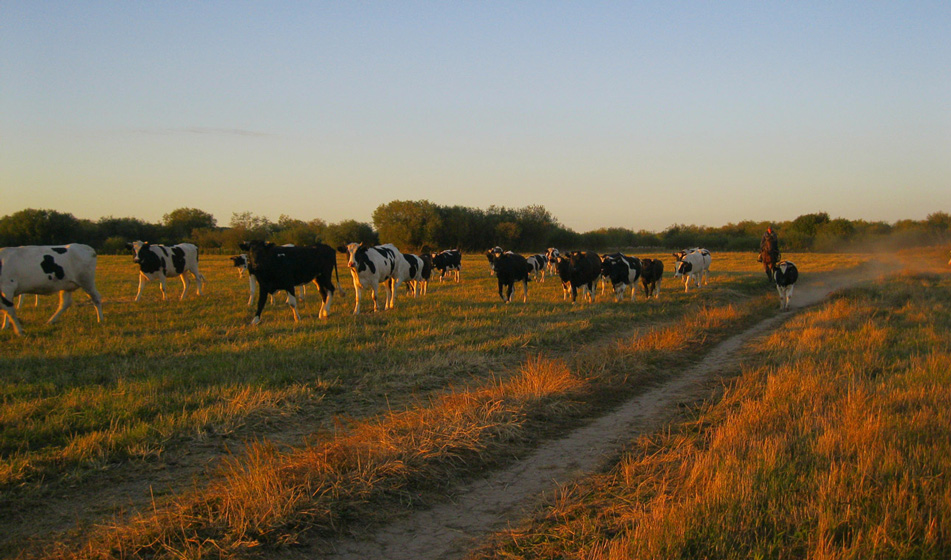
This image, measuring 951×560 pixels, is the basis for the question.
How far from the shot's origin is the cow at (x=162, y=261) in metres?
19.6

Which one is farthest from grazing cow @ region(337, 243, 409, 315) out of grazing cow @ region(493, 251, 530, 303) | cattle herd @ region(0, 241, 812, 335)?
grazing cow @ region(493, 251, 530, 303)

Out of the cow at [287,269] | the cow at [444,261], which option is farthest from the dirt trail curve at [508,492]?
the cow at [444,261]

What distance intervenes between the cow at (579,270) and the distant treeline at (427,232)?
45.2 metres

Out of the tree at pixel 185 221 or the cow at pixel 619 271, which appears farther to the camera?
the tree at pixel 185 221

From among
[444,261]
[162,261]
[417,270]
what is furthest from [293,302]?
[444,261]

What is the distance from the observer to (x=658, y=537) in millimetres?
3828

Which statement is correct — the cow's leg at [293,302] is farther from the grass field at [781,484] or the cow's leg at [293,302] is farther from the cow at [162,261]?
the grass field at [781,484]

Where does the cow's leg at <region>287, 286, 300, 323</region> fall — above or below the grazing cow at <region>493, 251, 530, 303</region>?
below

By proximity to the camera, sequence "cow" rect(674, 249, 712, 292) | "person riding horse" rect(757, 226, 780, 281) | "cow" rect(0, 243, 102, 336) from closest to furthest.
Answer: "cow" rect(0, 243, 102, 336), "person riding horse" rect(757, 226, 780, 281), "cow" rect(674, 249, 712, 292)

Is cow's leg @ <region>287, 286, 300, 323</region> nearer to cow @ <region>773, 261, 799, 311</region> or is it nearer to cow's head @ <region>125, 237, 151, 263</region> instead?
cow's head @ <region>125, 237, 151, 263</region>

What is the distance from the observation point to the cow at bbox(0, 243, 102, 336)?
13477 millimetres

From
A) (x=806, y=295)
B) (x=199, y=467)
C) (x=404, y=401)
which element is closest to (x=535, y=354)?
(x=404, y=401)

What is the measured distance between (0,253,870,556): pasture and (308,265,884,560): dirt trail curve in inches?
13.2

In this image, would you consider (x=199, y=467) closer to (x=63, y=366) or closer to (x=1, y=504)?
(x=1, y=504)
